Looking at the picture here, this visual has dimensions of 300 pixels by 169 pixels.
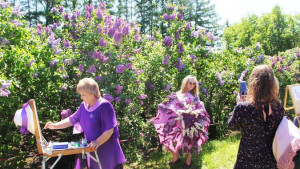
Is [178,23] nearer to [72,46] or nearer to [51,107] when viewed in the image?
[72,46]

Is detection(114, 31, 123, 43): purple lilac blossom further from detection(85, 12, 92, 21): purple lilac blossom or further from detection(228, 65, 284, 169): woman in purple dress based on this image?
detection(228, 65, 284, 169): woman in purple dress

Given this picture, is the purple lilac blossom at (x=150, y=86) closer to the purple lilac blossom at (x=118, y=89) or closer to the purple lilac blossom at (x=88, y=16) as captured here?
the purple lilac blossom at (x=118, y=89)

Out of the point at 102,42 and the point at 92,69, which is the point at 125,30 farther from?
the point at 92,69

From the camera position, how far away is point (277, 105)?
95.4 inches

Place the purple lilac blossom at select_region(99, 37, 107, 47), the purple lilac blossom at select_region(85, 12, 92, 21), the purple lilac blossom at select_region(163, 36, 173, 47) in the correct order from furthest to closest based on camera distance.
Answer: the purple lilac blossom at select_region(163, 36, 173, 47), the purple lilac blossom at select_region(85, 12, 92, 21), the purple lilac blossom at select_region(99, 37, 107, 47)

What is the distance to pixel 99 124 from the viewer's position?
9.86 ft

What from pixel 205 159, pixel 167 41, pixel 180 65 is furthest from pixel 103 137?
pixel 167 41

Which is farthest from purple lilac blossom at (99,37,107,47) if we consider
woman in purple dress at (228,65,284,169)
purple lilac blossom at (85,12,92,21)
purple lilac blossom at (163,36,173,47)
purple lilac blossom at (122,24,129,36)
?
woman in purple dress at (228,65,284,169)

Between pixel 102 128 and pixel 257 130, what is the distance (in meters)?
1.50

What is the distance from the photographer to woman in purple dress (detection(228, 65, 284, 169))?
2.36 m

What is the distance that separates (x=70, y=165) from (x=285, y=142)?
269cm

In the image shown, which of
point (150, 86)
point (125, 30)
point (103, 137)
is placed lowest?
point (103, 137)

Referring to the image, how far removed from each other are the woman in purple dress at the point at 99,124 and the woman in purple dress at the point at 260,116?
1216mm

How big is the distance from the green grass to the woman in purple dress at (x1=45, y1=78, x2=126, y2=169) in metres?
2.23
